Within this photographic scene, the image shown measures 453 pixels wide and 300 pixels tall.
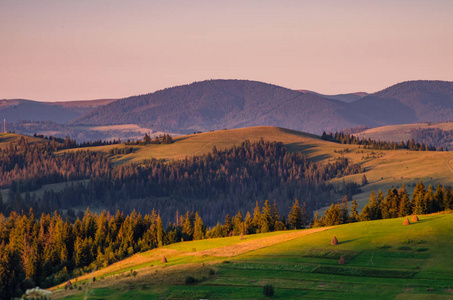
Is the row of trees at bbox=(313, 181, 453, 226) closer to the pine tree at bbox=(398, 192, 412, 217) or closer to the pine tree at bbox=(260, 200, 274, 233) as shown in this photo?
the pine tree at bbox=(398, 192, 412, 217)

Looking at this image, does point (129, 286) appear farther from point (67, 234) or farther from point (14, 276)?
point (67, 234)

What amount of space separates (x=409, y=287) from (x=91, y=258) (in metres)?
92.6

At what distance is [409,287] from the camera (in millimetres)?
73188

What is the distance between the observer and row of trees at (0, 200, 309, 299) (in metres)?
135

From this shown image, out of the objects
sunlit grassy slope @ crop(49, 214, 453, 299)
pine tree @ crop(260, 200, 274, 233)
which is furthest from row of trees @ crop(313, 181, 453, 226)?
sunlit grassy slope @ crop(49, 214, 453, 299)

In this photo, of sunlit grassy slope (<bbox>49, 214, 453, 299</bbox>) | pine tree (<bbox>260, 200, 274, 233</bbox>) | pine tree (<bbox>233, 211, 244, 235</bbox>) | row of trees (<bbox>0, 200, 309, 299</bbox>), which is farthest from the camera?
pine tree (<bbox>233, 211, 244, 235</bbox>)

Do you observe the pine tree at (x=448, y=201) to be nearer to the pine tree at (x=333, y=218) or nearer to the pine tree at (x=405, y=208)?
the pine tree at (x=405, y=208)

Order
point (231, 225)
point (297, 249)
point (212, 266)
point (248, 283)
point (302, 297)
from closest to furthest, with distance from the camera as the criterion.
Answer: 1. point (302, 297)
2. point (248, 283)
3. point (212, 266)
4. point (297, 249)
5. point (231, 225)

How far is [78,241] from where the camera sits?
152 metres

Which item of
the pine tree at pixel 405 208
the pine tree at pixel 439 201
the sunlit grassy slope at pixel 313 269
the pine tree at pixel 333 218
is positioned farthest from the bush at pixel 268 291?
the pine tree at pixel 439 201

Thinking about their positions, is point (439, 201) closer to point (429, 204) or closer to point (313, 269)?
point (429, 204)

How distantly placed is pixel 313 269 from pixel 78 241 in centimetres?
8032

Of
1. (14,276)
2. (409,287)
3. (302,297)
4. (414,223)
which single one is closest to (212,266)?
(302,297)

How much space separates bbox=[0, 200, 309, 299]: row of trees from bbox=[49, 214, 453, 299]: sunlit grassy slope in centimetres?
2768
